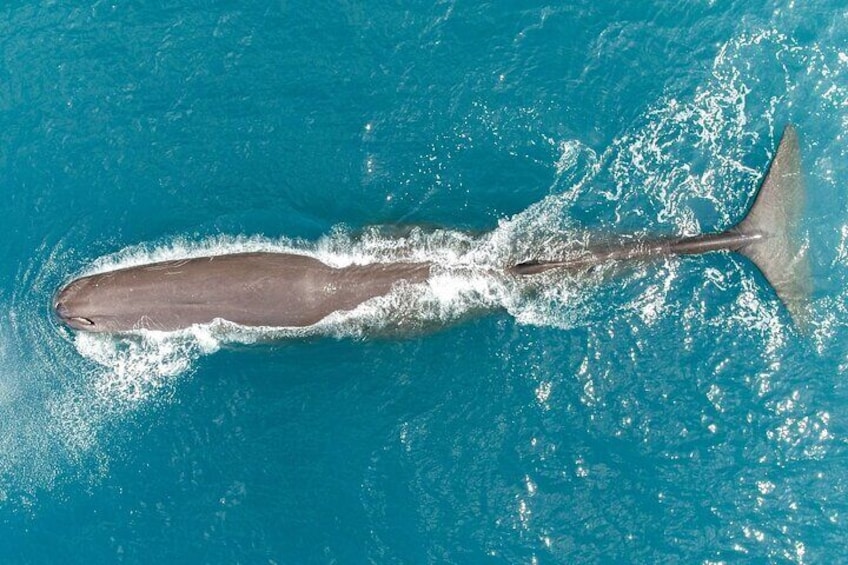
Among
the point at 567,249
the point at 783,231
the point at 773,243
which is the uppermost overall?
the point at 567,249

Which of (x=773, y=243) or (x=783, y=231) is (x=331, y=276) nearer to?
(x=773, y=243)

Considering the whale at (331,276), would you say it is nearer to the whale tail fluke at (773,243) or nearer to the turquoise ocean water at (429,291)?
the whale tail fluke at (773,243)

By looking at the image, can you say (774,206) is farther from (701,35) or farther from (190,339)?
(190,339)

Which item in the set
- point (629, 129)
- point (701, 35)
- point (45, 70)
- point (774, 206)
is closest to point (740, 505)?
point (774, 206)

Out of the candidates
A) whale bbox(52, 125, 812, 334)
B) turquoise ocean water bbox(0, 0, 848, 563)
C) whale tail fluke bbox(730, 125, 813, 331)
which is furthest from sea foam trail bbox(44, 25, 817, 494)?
whale tail fluke bbox(730, 125, 813, 331)

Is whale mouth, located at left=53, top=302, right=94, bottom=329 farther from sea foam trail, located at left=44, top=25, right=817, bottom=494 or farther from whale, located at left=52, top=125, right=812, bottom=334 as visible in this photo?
sea foam trail, located at left=44, top=25, right=817, bottom=494

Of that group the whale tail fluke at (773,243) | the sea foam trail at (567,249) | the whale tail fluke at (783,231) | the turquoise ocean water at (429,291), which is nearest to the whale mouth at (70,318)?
the sea foam trail at (567,249)

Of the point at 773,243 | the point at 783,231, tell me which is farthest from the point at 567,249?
the point at 783,231
